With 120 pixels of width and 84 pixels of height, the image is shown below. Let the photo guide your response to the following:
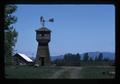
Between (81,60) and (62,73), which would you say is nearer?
(62,73)

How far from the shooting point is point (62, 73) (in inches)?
183

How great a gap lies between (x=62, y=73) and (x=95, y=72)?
1.42 feet

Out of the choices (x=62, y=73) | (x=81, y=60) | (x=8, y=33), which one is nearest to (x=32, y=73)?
(x=62, y=73)

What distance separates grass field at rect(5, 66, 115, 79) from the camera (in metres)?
4.49

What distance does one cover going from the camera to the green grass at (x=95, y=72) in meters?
4.45

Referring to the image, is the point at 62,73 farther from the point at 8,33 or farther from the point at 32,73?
the point at 8,33

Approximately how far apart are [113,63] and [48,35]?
981 mm

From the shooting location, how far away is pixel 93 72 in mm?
4754

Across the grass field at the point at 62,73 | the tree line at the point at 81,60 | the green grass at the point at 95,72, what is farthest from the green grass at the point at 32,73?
the green grass at the point at 95,72

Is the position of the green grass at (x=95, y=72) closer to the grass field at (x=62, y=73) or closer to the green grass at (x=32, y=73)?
the grass field at (x=62, y=73)

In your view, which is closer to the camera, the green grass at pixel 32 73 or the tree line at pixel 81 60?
the green grass at pixel 32 73

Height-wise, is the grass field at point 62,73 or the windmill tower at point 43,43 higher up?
the windmill tower at point 43,43
